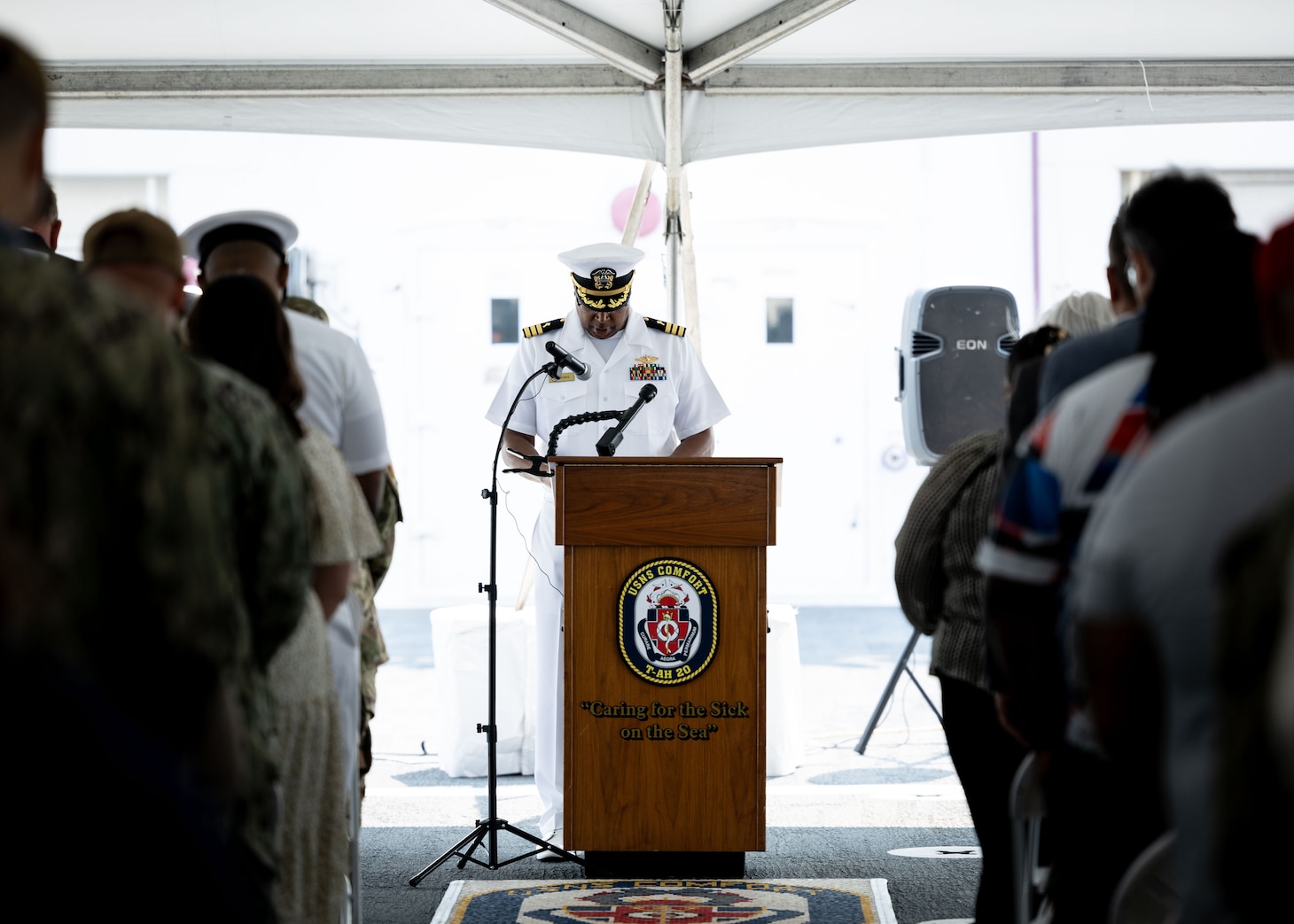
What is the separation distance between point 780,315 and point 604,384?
5155 millimetres

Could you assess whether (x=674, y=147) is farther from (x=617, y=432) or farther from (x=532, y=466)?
(x=532, y=466)

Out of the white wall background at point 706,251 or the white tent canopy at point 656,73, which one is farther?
the white wall background at point 706,251

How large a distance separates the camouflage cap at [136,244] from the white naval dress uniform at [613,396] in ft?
7.46

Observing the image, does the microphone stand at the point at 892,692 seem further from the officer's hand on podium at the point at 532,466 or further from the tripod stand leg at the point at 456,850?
the tripod stand leg at the point at 456,850

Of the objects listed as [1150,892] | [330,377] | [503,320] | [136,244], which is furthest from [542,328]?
[503,320]

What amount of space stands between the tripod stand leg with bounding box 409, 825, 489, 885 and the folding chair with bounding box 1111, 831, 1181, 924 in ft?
8.08

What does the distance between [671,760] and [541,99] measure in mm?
2293

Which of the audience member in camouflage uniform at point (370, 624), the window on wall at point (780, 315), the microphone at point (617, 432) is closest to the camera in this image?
the audience member in camouflage uniform at point (370, 624)

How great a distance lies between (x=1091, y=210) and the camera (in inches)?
356

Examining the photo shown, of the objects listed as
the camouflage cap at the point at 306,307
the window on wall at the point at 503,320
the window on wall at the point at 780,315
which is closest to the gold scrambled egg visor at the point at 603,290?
the camouflage cap at the point at 306,307

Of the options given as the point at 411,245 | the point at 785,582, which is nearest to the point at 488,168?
the point at 411,245

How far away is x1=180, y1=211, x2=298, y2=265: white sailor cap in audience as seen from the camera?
248 cm

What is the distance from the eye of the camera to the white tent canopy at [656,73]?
4199 mm

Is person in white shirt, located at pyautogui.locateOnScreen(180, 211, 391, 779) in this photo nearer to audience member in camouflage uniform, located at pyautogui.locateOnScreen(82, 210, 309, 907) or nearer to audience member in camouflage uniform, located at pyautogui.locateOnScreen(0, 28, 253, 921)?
audience member in camouflage uniform, located at pyautogui.locateOnScreen(82, 210, 309, 907)
